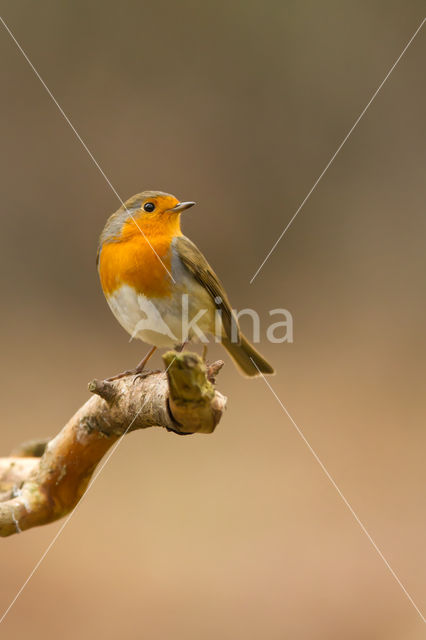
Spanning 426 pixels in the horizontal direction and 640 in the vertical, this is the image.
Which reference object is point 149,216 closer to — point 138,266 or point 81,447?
point 138,266

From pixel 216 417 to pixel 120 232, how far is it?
99 cm

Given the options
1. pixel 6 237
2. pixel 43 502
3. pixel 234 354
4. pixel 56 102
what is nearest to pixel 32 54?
pixel 56 102

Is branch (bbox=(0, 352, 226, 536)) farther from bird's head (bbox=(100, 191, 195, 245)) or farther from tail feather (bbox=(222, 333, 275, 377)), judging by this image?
tail feather (bbox=(222, 333, 275, 377))

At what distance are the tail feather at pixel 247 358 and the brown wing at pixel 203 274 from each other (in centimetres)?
12

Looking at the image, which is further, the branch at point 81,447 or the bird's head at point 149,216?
the bird's head at point 149,216

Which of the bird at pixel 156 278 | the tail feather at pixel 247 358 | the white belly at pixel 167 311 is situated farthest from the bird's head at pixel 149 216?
the tail feather at pixel 247 358

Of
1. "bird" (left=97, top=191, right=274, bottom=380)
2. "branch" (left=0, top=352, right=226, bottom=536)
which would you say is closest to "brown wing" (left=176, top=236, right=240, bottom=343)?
"bird" (left=97, top=191, right=274, bottom=380)

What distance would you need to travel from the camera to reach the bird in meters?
2.17

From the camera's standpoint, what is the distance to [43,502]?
204 centimetres

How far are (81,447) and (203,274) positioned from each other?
75 centimetres

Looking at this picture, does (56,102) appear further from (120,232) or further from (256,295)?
(120,232)

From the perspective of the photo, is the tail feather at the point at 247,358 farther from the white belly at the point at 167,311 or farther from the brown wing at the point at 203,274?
the white belly at the point at 167,311

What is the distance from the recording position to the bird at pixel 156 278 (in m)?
2.17

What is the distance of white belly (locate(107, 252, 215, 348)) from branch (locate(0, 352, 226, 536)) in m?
0.27
